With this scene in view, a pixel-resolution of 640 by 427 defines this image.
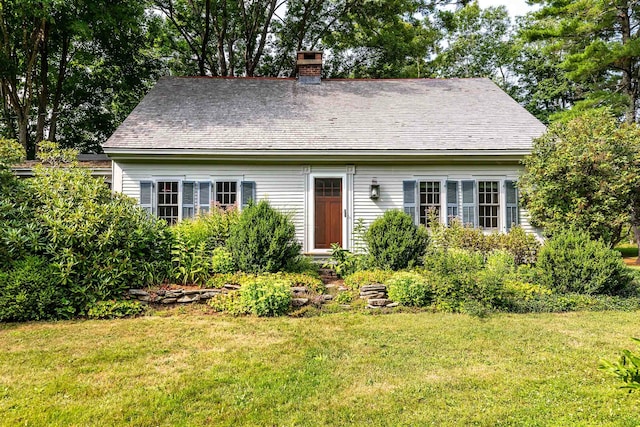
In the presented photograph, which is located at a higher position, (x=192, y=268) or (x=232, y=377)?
(x=192, y=268)

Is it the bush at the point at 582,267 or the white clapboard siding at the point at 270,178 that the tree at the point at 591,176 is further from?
the white clapboard siding at the point at 270,178

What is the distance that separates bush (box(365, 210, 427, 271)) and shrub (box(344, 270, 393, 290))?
0.31 meters

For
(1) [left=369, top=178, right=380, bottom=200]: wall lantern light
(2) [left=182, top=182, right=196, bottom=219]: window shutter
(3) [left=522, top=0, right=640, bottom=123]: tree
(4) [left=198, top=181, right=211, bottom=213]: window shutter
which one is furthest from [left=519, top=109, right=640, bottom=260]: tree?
(2) [left=182, top=182, right=196, bottom=219]: window shutter

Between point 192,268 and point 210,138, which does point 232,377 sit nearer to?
point 192,268

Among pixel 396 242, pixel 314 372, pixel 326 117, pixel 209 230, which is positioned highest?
pixel 326 117

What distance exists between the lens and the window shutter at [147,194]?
8.54 meters

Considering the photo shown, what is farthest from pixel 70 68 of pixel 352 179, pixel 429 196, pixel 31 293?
pixel 429 196

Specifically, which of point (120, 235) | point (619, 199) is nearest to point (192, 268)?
point (120, 235)

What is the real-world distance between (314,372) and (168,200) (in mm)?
6638

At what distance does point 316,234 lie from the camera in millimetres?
9078

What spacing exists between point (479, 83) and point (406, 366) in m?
11.2

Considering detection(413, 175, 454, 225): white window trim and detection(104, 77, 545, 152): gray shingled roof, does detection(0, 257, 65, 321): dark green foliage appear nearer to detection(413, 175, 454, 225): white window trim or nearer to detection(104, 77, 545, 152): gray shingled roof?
detection(104, 77, 545, 152): gray shingled roof

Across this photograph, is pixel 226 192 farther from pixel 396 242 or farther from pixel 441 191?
pixel 441 191

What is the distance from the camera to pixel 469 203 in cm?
891
